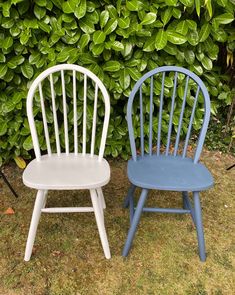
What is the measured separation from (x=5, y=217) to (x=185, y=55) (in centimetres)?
172

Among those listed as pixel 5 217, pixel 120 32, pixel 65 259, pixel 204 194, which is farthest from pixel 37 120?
pixel 204 194

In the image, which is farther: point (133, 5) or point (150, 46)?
point (150, 46)

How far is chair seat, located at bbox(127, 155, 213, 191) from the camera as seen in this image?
5.23ft

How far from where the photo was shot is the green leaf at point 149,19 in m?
2.02

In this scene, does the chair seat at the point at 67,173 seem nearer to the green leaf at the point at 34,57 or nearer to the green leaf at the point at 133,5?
the green leaf at the point at 34,57

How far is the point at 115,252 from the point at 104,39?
134 centimetres

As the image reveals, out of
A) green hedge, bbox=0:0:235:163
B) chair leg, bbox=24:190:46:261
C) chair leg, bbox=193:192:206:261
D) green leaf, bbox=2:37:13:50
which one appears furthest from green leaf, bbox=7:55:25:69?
chair leg, bbox=193:192:206:261

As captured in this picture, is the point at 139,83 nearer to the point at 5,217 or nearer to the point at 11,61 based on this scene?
the point at 11,61

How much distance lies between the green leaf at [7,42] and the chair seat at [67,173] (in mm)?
786

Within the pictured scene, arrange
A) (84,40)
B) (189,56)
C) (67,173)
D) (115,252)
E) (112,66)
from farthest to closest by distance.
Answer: (189,56) < (112,66) < (84,40) < (115,252) < (67,173)

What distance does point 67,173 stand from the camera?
1660 millimetres

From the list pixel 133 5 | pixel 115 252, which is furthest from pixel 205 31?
pixel 115 252

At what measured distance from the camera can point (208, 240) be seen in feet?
6.44

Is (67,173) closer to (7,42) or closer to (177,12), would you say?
(7,42)
